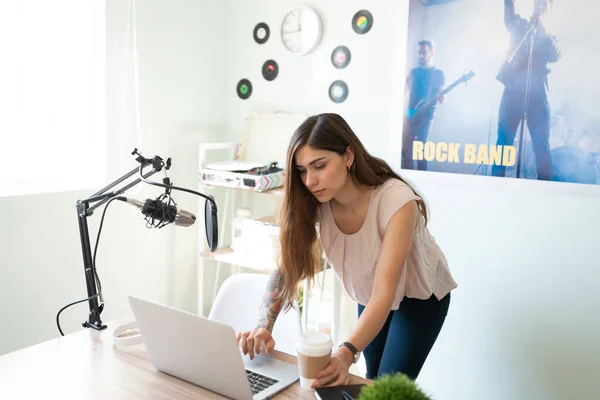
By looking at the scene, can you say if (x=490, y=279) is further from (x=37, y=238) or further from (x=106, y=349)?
(x=37, y=238)

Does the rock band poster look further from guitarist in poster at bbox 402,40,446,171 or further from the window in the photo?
the window

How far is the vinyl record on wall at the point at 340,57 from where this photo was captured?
9.03 ft

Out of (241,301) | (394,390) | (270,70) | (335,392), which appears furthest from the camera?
(270,70)

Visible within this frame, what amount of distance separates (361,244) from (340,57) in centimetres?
147

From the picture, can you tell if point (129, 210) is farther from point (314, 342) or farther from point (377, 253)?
point (314, 342)

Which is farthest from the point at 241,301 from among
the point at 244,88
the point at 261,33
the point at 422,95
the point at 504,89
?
the point at 261,33

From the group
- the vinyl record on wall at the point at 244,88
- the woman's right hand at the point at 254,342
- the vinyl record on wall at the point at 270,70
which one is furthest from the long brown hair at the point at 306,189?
the vinyl record on wall at the point at 244,88

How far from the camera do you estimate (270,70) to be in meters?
3.04

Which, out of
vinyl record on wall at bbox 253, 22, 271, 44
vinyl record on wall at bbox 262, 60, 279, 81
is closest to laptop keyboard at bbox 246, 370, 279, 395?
vinyl record on wall at bbox 262, 60, 279, 81

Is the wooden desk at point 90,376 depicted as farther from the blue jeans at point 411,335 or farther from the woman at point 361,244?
the blue jeans at point 411,335

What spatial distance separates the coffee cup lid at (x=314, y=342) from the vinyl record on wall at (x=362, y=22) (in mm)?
1862

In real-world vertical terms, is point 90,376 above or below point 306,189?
below

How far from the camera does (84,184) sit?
2.61m

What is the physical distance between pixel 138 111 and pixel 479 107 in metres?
1.64
